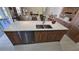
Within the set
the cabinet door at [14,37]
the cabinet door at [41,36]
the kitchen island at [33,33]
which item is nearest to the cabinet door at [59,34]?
the kitchen island at [33,33]

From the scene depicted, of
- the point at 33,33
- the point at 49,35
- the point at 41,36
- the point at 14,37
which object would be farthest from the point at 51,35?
the point at 14,37

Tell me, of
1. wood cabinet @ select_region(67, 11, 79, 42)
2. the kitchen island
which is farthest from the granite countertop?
wood cabinet @ select_region(67, 11, 79, 42)

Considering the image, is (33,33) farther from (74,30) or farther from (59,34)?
(74,30)

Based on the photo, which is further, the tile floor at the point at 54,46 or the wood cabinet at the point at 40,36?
the wood cabinet at the point at 40,36

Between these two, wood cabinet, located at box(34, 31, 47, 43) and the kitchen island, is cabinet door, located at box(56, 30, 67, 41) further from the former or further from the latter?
wood cabinet, located at box(34, 31, 47, 43)

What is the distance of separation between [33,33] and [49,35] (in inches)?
9.4

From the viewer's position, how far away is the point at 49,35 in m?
1.19

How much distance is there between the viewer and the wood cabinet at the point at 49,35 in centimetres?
117

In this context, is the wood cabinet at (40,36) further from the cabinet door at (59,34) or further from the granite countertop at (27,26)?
the cabinet door at (59,34)

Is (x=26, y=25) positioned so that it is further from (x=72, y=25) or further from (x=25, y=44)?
(x=72, y=25)

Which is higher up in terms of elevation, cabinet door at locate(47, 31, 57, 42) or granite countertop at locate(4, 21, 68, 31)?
granite countertop at locate(4, 21, 68, 31)

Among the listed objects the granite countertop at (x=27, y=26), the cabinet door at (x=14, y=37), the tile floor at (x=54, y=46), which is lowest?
the tile floor at (x=54, y=46)

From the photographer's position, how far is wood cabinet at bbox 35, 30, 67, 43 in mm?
1169

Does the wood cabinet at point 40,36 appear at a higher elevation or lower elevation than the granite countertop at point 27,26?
lower
